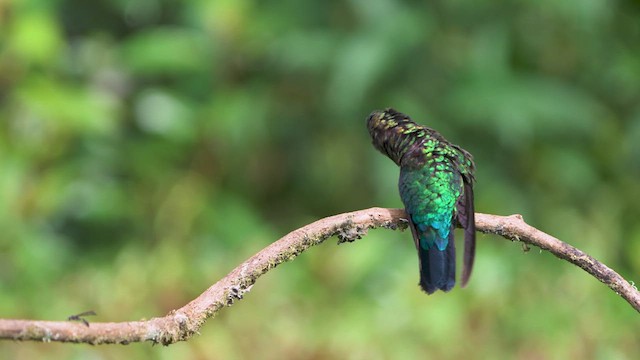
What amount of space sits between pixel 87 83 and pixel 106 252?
959mm

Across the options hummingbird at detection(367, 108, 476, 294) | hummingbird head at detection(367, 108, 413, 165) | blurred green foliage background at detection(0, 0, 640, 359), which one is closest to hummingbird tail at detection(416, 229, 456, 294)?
hummingbird at detection(367, 108, 476, 294)

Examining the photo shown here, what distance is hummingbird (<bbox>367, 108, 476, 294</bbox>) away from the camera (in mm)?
1738

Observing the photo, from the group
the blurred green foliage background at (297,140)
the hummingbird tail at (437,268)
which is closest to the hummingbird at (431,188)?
the hummingbird tail at (437,268)

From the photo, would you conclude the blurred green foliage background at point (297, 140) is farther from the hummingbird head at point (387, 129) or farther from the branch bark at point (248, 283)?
the branch bark at point (248, 283)

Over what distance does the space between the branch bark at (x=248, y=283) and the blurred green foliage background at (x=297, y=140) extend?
2.44m

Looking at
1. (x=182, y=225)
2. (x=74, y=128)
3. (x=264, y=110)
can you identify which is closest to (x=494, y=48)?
(x=264, y=110)

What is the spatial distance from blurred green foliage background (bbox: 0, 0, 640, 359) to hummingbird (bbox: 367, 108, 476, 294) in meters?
2.16

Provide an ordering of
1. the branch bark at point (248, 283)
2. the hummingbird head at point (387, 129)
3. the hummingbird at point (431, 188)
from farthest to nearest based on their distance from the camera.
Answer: the hummingbird head at point (387, 129) < the hummingbird at point (431, 188) < the branch bark at point (248, 283)

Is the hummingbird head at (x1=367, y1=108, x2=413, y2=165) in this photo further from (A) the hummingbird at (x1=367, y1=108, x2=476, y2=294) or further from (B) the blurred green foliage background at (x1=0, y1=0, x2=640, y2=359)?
(B) the blurred green foliage background at (x1=0, y1=0, x2=640, y2=359)

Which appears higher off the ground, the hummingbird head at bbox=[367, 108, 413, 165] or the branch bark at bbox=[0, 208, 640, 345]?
the hummingbird head at bbox=[367, 108, 413, 165]

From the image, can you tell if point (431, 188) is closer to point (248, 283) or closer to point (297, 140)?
point (248, 283)

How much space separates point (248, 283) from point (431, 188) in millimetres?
552

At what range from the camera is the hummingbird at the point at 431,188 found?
5.70 feet

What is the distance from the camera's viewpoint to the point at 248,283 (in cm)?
143
